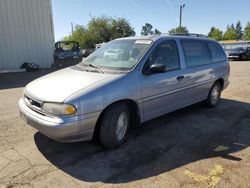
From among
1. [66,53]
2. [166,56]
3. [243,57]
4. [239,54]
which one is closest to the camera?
[166,56]

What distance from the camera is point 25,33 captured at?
1434 centimetres

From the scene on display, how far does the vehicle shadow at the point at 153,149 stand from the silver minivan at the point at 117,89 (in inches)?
13.1

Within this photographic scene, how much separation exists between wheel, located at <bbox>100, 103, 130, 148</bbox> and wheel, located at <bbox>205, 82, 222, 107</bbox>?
9.88 feet

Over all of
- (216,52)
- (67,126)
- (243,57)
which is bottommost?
(243,57)

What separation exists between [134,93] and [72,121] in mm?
1140

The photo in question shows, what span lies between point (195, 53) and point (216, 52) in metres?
1.15

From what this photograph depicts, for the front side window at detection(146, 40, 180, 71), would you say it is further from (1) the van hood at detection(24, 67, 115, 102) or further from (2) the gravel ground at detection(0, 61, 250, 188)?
(2) the gravel ground at detection(0, 61, 250, 188)

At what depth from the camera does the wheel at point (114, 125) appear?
3.83m

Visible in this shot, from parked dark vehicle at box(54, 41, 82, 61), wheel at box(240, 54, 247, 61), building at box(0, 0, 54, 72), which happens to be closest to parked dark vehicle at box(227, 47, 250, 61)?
wheel at box(240, 54, 247, 61)

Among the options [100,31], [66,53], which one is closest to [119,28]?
[100,31]

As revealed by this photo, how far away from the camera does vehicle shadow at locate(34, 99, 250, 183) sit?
11.4 feet

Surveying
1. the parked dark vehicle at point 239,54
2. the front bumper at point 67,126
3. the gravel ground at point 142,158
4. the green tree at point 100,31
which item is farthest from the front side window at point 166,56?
the green tree at point 100,31

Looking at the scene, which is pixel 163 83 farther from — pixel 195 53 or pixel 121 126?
pixel 195 53

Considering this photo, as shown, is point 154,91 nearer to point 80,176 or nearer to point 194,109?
point 80,176
